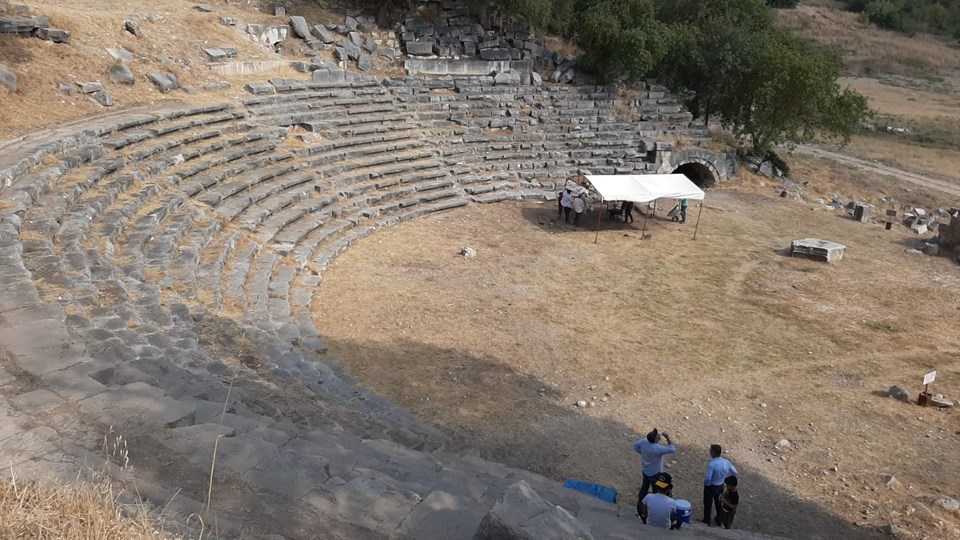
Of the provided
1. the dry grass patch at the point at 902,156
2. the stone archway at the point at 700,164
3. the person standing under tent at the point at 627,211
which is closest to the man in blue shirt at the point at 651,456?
the person standing under tent at the point at 627,211

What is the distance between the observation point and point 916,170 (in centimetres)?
3045

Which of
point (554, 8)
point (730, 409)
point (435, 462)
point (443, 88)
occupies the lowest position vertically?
point (730, 409)

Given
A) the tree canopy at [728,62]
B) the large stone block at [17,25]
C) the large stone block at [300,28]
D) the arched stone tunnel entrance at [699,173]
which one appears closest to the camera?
the large stone block at [17,25]

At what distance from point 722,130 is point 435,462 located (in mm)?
27018

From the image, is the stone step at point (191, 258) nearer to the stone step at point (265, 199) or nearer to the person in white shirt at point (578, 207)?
the stone step at point (265, 199)

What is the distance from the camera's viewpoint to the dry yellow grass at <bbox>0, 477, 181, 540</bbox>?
13.2ft

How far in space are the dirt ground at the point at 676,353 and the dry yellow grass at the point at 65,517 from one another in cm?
530

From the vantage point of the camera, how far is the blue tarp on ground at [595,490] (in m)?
8.18

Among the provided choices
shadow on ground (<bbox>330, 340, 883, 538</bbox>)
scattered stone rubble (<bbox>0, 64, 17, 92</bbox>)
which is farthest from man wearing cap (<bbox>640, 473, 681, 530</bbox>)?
scattered stone rubble (<bbox>0, 64, 17, 92</bbox>)

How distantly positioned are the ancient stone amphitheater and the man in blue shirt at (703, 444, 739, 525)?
4.41ft

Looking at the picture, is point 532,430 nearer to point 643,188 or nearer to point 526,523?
point 526,523

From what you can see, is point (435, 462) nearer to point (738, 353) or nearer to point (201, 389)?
point (201, 389)

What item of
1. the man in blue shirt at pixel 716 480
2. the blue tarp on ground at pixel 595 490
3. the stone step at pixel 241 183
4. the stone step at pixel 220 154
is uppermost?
the stone step at pixel 220 154

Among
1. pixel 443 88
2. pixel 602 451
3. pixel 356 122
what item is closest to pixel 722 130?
pixel 443 88
